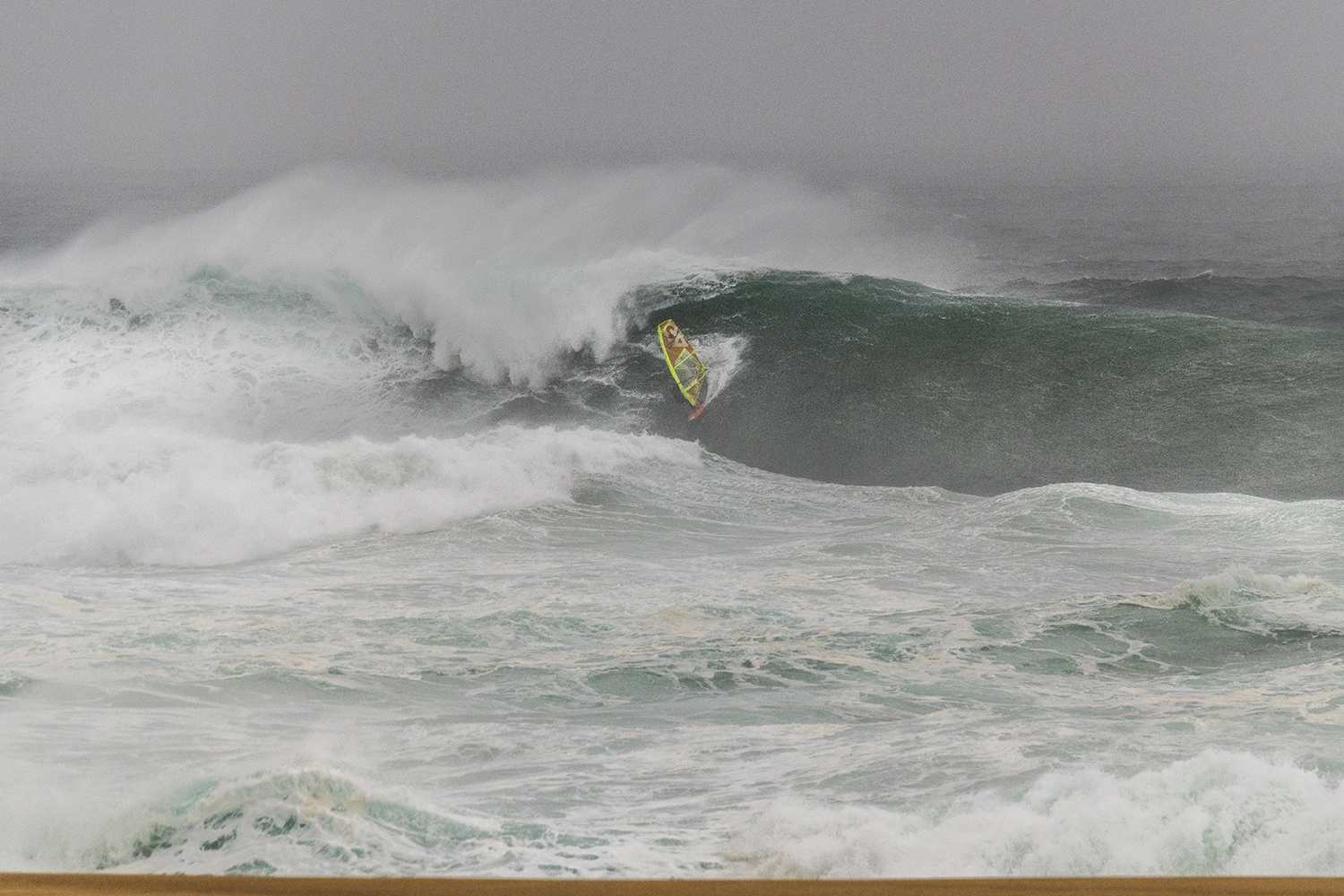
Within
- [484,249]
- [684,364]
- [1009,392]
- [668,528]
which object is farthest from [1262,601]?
[484,249]

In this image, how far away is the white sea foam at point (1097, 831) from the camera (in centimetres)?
145

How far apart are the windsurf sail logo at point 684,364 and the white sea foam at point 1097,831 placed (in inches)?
80.2

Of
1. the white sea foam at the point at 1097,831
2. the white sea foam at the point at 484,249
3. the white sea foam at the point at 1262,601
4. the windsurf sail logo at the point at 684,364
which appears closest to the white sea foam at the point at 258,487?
the windsurf sail logo at the point at 684,364

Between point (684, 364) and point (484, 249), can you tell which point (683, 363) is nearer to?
point (684, 364)

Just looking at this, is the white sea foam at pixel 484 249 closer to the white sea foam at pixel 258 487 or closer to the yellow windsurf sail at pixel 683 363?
the yellow windsurf sail at pixel 683 363

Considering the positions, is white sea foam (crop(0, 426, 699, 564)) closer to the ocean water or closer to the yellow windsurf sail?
the ocean water

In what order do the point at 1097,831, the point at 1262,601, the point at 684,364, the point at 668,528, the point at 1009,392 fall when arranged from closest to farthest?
the point at 1097,831 → the point at 1262,601 → the point at 668,528 → the point at 1009,392 → the point at 684,364

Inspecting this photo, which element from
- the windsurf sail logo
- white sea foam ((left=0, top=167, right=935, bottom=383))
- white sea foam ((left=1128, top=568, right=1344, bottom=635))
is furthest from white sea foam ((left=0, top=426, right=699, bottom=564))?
white sea foam ((left=1128, top=568, right=1344, bottom=635))

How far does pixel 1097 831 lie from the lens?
1.50m

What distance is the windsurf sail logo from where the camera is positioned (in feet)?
12.1

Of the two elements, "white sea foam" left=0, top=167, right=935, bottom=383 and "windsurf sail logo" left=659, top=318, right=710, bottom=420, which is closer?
"white sea foam" left=0, top=167, right=935, bottom=383

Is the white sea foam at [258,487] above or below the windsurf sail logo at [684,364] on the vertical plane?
below

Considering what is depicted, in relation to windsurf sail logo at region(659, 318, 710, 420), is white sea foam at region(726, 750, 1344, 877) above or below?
below

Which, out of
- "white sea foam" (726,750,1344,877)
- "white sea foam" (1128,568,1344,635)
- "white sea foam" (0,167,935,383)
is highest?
"white sea foam" (0,167,935,383)
